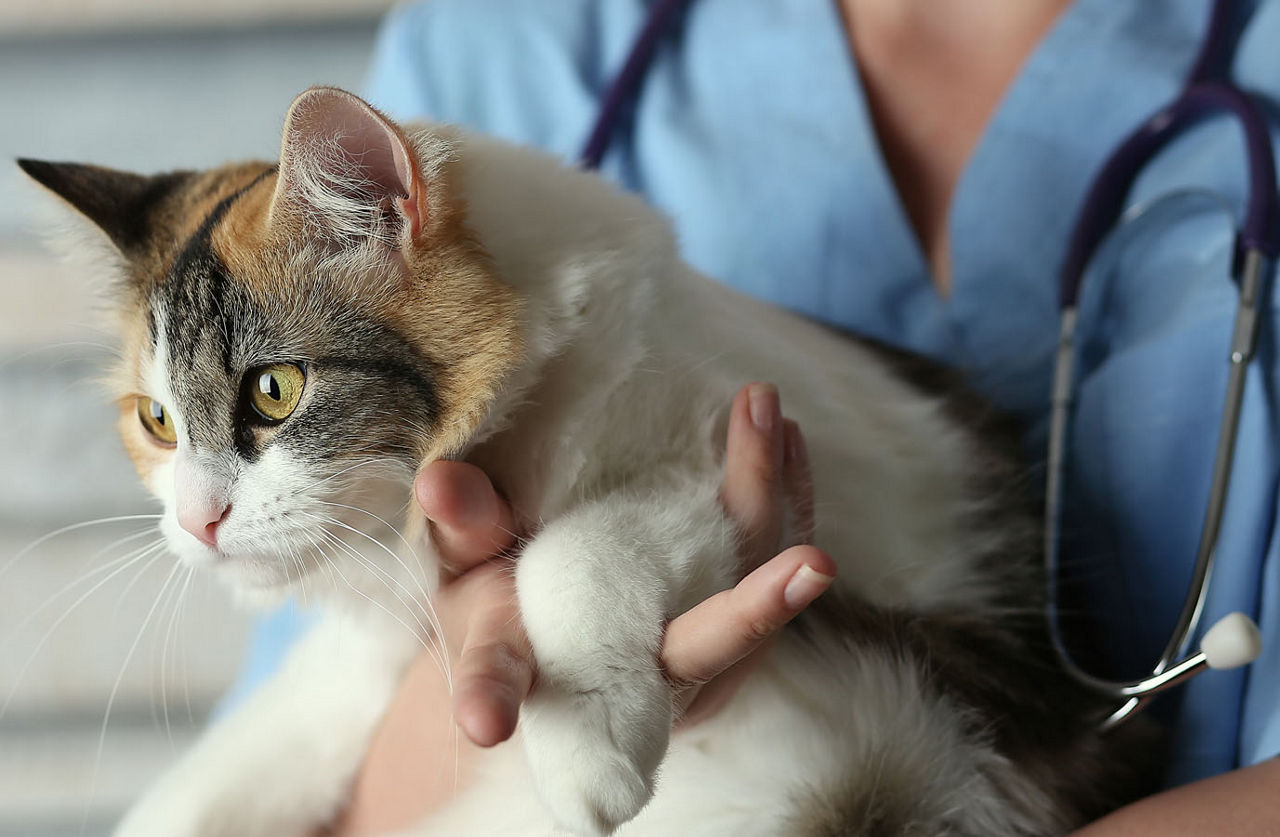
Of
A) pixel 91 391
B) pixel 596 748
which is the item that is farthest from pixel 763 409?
pixel 91 391

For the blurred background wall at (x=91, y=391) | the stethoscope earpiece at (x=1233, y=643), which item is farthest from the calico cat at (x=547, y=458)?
the blurred background wall at (x=91, y=391)

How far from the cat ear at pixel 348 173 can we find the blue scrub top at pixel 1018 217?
61 cm

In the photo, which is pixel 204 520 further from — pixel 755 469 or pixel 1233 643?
pixel 1233 643

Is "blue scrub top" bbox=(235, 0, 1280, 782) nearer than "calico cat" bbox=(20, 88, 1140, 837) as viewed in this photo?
No

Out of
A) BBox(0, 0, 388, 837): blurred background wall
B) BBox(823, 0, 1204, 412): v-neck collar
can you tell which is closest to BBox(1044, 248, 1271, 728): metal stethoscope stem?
BBox(823, 0, 1204, 412): v-neck collar

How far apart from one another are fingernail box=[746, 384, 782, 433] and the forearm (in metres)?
0.44

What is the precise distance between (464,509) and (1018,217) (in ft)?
2.52

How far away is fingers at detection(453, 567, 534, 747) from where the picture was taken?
1.51ft

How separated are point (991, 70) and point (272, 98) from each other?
1.20 meters

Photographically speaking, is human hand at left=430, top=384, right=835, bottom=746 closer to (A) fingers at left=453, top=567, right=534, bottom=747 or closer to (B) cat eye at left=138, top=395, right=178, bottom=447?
(A) fingers at left=453, top=567, right=534, bottom=747

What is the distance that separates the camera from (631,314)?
2.37ft

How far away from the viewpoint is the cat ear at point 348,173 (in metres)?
0.61

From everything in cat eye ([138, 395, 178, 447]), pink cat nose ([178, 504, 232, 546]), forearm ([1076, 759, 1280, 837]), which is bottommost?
forearm ([1076, 759, 1280, 837])

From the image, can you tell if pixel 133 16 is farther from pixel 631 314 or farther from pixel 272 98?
pixel 631 314
